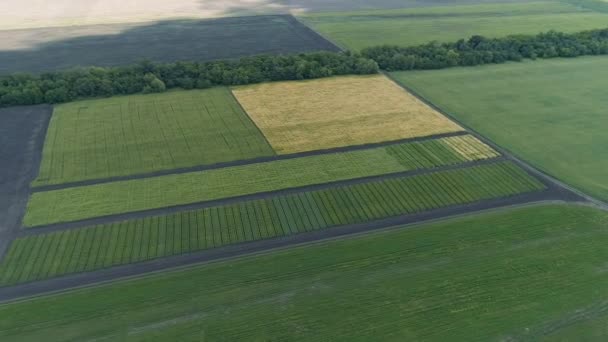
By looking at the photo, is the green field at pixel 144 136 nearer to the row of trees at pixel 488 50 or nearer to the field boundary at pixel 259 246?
the field boundary at pixel 259 246

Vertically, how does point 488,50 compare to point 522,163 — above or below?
above

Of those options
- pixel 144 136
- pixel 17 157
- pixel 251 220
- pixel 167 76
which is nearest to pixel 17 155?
pixel 17 157

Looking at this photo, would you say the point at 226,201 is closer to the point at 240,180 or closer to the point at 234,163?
the point at 240,180

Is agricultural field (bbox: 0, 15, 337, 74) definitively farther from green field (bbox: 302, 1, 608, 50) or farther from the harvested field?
the harvested field

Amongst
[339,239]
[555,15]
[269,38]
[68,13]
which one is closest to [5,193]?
[339,239]

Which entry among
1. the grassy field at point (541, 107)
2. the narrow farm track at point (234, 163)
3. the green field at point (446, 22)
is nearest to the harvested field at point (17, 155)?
the narrow farm track at point (234, 163)

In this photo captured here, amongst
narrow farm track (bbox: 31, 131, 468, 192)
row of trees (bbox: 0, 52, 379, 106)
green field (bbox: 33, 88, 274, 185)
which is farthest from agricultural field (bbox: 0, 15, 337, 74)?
narrow farm track (bbox: 31, 131, 468, 192)
